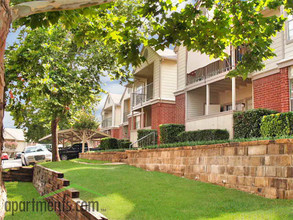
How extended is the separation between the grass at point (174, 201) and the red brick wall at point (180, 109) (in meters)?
10.8

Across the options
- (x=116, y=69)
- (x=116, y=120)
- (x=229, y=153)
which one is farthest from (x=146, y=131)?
(x=116, y=120)

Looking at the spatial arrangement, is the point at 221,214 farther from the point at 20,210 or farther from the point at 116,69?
the point at 116,69

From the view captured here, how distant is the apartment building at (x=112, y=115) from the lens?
144 ft

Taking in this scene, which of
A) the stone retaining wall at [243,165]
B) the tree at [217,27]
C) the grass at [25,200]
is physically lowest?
the grass at [25,200]

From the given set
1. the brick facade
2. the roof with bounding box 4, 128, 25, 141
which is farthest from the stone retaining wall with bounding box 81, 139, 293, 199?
the roof with bounding box 4, 128, 25, 141

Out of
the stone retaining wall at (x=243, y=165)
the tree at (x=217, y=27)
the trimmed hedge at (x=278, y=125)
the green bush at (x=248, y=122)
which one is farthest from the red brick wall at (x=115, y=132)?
the tree at (x=217, y=27)

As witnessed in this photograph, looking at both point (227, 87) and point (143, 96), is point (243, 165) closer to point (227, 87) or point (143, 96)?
point (227, 87)

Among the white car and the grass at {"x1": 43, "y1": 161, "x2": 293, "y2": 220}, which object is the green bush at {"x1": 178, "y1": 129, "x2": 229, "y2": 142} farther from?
the white car

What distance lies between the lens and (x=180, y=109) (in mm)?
20594

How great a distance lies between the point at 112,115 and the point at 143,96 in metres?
19.8

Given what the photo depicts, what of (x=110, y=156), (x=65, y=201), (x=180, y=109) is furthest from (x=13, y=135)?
(x=65, y=201)

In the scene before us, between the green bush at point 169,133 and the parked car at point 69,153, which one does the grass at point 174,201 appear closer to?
the green bush at point 169,133

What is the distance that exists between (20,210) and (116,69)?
38.5 feet

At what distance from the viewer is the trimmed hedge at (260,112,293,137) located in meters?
9.81
